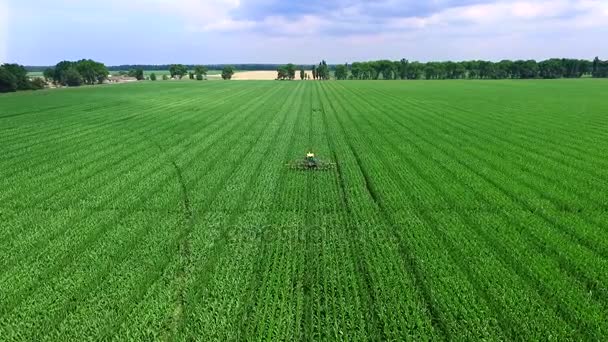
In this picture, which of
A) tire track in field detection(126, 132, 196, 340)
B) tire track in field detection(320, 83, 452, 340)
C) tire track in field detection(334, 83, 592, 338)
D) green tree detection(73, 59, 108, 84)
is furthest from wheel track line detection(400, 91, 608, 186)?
green tree detection(73, 59, 108, 84)

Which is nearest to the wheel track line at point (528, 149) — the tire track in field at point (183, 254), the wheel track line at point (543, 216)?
the wheel track line at point (543, 216)

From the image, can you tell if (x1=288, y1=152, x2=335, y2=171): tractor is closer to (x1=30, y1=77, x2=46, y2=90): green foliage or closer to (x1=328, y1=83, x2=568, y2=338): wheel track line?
(x1=328, y1=83, x2=568, y2=338): wheel track line

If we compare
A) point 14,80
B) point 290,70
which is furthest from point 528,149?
point 290,70

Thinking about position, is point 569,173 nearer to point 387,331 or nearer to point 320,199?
point 320,199

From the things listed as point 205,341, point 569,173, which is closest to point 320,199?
point 205,341

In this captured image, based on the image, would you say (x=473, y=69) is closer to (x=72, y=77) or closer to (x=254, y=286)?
(x=72, y=77)

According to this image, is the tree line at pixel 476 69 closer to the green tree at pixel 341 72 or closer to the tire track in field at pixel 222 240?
the green tree at pixel 341 72
